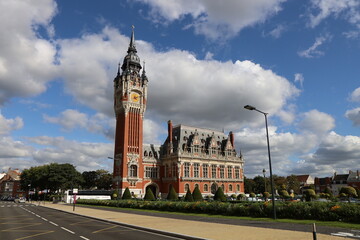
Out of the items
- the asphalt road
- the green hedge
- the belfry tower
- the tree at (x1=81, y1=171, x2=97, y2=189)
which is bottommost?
the asphalt road

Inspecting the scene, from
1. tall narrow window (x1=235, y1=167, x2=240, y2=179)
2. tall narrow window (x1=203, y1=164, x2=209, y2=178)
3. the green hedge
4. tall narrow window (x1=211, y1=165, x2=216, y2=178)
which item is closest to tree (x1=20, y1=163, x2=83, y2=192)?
tall narrow window (x1=203, y1=164, x2=209, y2=178)

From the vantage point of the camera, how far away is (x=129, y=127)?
7338 centimetres

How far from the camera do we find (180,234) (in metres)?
15.6

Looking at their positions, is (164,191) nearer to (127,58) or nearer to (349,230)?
(127,58)

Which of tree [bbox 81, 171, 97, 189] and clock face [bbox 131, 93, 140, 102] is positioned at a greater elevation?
clock face [bbox 131, 93, 140, 102]

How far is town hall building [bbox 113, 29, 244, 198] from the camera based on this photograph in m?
71.9

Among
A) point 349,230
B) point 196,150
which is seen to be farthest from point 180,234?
point 196,150

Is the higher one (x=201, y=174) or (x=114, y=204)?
(x=201, y=174)

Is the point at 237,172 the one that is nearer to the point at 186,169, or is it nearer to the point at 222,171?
the point at 222,171

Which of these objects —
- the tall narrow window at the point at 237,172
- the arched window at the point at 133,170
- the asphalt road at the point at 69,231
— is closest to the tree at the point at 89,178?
the arched window at the point at 133,170

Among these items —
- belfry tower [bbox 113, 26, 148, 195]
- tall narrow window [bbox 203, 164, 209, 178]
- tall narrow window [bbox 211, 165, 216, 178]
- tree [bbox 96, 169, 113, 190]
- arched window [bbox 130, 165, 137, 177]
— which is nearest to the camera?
belfry tower [bbox 113, 26, 148, 195]

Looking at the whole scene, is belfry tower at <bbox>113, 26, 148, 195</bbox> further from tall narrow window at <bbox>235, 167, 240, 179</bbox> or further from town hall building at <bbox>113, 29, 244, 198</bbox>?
tall narrow window at <bbox>235, 167, 240, 179</bbox>

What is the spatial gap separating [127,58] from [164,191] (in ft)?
128

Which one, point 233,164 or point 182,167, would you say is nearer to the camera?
point 182,167
